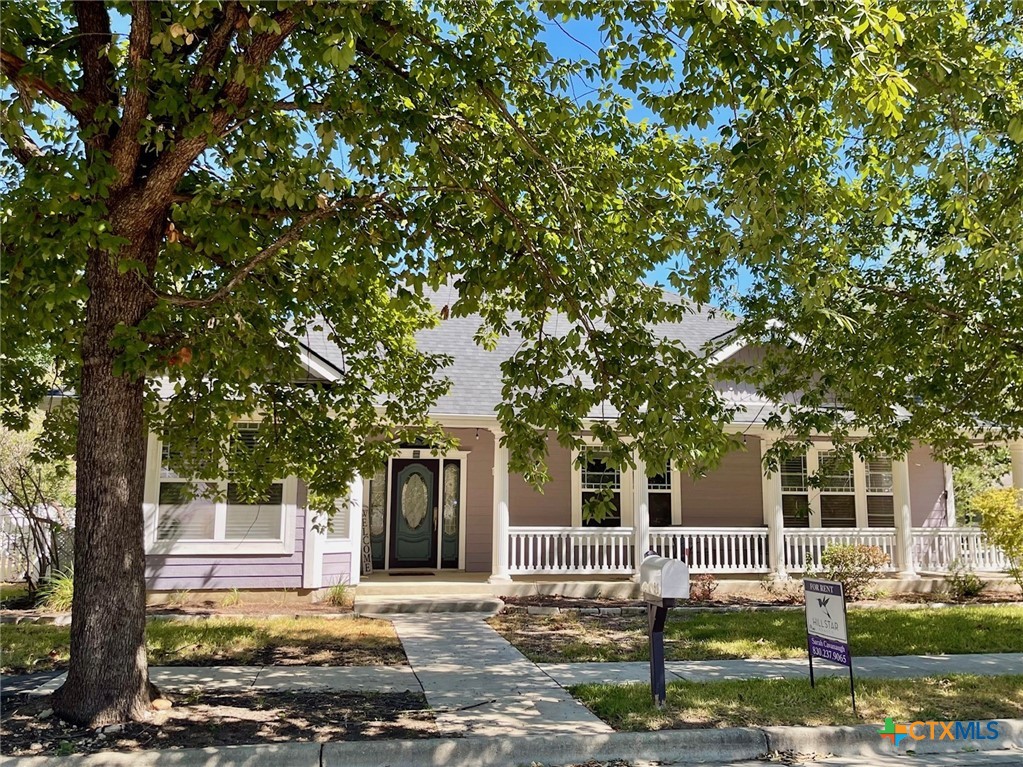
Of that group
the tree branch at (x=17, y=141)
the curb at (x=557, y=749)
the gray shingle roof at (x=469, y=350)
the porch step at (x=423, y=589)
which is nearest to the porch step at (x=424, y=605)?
the porch step at (x=423, y=589)

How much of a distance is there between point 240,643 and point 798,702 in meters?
6.23

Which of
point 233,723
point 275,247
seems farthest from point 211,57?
point 233,723

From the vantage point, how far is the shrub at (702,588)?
45.2 ft

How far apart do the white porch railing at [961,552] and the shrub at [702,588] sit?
4534 millimetres

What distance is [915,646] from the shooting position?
10.0 m

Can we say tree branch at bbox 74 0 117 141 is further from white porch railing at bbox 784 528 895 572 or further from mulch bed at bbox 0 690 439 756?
white porch railing at bbox 784 528 895 572

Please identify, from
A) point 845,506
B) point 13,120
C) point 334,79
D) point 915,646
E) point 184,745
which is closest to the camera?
point 13,120

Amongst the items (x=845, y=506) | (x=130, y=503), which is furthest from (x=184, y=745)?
(x=845, y=506)

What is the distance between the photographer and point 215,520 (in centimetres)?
1302

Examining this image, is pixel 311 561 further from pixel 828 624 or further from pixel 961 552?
pixel 961 552

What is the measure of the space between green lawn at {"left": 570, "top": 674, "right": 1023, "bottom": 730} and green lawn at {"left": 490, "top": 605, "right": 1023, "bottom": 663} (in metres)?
1.63

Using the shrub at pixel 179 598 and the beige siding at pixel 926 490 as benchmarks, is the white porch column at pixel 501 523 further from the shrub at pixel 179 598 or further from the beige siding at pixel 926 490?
the beige siding at pixel 926 490

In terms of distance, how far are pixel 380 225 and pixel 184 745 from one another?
4.07 meters

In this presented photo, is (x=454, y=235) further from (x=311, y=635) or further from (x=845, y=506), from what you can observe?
(x=845, y=506)
